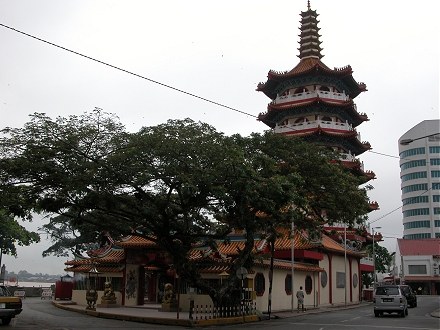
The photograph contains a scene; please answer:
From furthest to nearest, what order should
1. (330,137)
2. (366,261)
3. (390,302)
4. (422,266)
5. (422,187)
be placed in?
(422,187)
(422,266)
(366,261)
(330,137)
(390,302)

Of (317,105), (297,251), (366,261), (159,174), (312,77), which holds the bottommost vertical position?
(366,261)

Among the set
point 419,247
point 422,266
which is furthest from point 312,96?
point 419,247

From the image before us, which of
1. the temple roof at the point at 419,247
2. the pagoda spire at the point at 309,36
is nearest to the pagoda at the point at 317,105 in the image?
the pagoda spire at the point at 309,36

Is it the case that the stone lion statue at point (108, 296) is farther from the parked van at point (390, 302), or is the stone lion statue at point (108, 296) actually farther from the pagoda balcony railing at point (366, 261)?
the pagoda balcony railing at point (366, 261)

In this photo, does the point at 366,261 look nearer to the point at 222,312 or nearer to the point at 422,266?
the point at 222,312

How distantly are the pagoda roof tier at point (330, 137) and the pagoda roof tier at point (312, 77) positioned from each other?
623 centimetres

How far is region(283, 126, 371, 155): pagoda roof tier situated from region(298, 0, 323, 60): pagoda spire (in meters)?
10.7

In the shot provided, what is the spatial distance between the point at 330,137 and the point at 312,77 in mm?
7094

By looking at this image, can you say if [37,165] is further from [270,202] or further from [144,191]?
[270,202]

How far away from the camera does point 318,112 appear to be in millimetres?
51656

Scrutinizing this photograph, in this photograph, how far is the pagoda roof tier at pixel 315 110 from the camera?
A: 50.6 m

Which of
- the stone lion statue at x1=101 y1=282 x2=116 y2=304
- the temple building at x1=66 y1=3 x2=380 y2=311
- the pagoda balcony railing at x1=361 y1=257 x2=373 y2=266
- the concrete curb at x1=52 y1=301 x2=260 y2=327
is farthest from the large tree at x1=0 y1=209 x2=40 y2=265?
the pagoda balcony railing at x1=361 y1=257 x2=373 y2=266

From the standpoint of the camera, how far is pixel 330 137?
164ft

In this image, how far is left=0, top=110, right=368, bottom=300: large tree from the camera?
2125 cm
